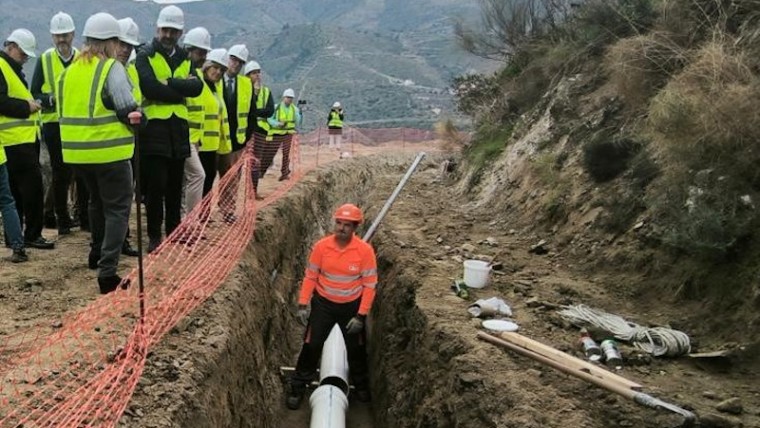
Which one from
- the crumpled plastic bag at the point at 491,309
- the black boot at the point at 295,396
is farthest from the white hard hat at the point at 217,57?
the crumpled plastic bag at the point at 491,309

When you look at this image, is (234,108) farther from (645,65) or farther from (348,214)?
(645,65)

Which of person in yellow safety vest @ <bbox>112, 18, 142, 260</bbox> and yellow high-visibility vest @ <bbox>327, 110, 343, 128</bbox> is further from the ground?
person in yellow safety vest @ <bbox>112, 18, 142, 260</bbox>

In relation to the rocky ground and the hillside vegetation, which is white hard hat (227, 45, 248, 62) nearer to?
the rocky ground

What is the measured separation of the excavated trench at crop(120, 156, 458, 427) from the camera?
14.3 ft

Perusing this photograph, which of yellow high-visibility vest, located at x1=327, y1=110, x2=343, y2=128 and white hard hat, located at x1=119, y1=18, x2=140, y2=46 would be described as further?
yellow high-visibility vest, located at x1=327, y1=110, x2=343, y2=128

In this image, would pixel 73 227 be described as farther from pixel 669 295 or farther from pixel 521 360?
pixel 669 295

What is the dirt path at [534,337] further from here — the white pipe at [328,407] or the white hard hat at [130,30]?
the white hard hat at [130,30]

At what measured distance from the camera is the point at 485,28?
20984 mm

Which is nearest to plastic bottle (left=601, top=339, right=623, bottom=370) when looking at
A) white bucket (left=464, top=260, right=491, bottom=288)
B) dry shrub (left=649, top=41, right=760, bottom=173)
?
white bucket (left=464, top=260, right=491, bottom=288)

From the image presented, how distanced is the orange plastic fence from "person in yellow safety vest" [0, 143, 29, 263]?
1.16 metres

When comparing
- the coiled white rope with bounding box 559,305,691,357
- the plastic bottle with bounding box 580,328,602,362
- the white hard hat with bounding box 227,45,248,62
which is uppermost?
the white hard hat with bounding box 227,45,248,62

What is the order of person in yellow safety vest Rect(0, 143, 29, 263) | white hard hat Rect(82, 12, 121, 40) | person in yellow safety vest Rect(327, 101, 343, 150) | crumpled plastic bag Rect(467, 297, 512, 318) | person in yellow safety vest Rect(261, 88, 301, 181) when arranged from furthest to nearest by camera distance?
person in yellow safety vest Rect(327, 101, 343, 150) < person in yellow safety vest Rect(261, 88, 301, 181) < crumpled plastic bag Rect(467, 297, 512, 318) < person in yellow safety vest Rect(0, 143, 29, 263) < white hard hat Rect(82, 12, 121, 40)

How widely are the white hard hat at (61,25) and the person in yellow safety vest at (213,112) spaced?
1320mm

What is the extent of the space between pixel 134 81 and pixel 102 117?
768mm
